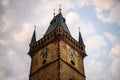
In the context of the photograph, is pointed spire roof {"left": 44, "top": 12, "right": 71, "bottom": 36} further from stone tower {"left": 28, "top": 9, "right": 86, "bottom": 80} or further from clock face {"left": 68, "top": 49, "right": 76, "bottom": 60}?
clock face {"left": 68, "top": 49, "right": 76, "bottom": 60}

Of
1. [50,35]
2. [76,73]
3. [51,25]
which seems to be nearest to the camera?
[76,73]

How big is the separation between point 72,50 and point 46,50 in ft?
12.8

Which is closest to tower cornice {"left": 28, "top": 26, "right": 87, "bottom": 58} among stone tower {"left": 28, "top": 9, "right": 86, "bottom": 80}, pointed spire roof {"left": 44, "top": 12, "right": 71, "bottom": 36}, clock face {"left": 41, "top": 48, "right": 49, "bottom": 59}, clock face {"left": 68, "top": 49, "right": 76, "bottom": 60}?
stone tower {"left": 28, "top": 9, "right": 86, "bottom": 80}

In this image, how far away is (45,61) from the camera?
4062cm

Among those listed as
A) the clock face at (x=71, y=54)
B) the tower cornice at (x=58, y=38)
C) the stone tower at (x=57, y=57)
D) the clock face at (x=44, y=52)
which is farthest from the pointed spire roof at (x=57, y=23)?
the clock face at (x=71, y=54)

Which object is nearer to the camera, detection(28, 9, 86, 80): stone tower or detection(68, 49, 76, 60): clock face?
detection(28, 9, 86, 80): stone tower

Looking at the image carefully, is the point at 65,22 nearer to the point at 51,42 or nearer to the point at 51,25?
the point at 51,25

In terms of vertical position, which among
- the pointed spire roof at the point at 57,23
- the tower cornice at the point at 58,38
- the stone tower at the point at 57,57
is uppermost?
the pointed spire roof at the point at 57,23

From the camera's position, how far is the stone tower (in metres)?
38.2

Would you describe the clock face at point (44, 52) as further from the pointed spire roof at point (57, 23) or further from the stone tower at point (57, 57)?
the pointed spire roof at point (57, 23)

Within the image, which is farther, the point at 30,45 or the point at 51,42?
the point at 30,45

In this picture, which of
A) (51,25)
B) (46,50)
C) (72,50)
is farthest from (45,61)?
(51,25)

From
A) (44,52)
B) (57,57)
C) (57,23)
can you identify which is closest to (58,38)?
(44,52)

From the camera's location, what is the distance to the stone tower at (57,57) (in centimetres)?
3825
